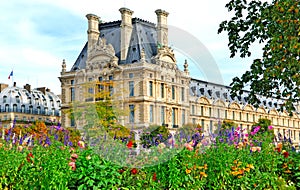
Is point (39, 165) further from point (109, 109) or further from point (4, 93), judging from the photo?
point (4, 93)

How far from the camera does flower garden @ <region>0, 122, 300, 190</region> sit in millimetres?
6547

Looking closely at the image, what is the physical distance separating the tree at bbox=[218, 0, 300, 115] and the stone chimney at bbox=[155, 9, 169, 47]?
10.5 feet

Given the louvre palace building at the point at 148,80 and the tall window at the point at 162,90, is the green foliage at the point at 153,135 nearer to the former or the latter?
the louvre palace building at the point at 148,80

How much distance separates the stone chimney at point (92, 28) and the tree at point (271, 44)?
2959mm

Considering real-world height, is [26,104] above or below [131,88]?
above

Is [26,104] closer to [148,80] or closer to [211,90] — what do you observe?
[211,90]

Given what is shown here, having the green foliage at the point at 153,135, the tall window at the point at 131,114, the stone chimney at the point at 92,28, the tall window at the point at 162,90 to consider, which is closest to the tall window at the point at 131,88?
the tall window at the point at 131,114

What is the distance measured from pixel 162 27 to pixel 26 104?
7163 centimetres

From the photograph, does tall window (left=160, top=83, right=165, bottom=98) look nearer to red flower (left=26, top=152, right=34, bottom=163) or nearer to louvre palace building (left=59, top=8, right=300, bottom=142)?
louvre palace building (left=59, top=8, right=300, bottom=142)

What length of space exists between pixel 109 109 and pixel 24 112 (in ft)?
232

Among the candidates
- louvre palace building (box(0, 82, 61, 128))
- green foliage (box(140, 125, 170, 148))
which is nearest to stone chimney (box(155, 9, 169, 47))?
green foliage (box(140, 125, 170, 148))

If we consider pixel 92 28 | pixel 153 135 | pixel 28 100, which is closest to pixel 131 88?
pixel 153 135

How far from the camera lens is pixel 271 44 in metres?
10.3

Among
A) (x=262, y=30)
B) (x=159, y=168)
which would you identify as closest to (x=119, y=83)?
(x=159, y=168)
